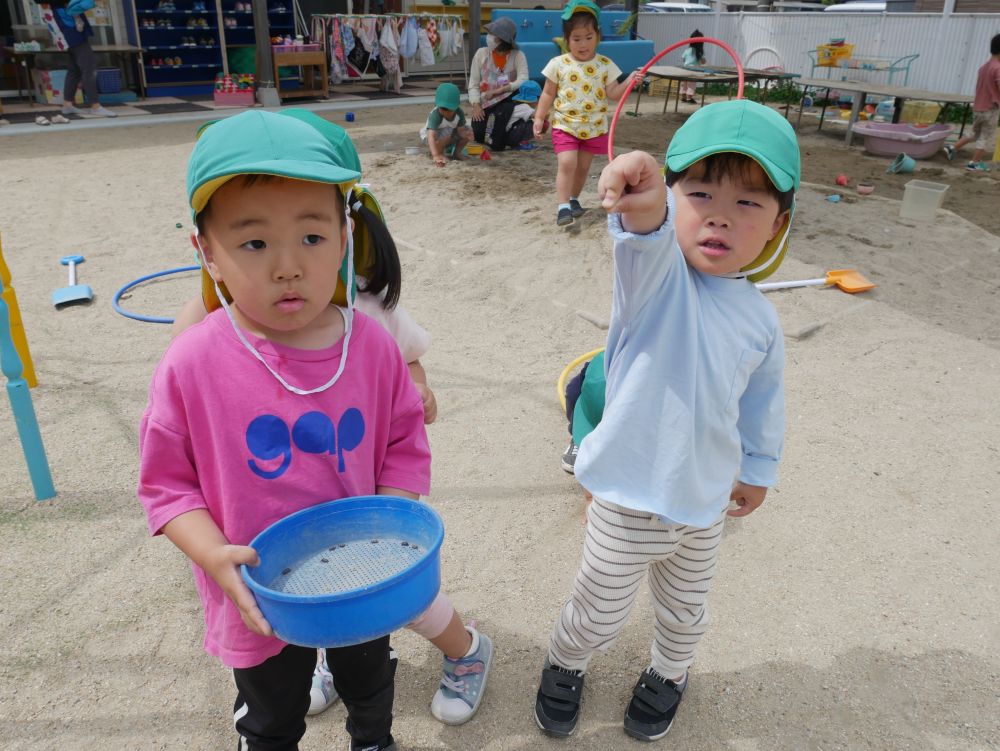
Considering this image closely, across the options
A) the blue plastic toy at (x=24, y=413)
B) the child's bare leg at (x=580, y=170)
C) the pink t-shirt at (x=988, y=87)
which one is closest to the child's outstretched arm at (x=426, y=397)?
the blue plastic toy at (x=24, y=413)

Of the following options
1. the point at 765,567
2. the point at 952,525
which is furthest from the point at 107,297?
the point at 952,525

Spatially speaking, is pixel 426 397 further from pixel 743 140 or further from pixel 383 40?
pixel 383 40

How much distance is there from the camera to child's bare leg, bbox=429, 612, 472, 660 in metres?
1.92

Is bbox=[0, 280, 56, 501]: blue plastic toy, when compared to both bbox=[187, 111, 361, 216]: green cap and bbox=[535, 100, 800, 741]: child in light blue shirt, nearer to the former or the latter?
bbox=[187, 111, 361, 216]: green cap

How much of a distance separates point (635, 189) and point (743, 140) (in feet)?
1.09

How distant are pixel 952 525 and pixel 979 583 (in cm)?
32

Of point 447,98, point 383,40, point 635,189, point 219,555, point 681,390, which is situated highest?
point 383,40

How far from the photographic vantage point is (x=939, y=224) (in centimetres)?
627

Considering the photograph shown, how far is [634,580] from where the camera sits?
171 centimetres

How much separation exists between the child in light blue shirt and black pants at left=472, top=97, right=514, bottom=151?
704 centimetres

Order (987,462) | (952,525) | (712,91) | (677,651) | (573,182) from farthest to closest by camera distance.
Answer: (712,91) → (573,182) → (987,462) → (952,525) → (677,651)

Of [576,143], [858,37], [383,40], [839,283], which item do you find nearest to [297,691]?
[839,283]

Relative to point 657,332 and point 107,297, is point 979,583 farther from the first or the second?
point 107,297

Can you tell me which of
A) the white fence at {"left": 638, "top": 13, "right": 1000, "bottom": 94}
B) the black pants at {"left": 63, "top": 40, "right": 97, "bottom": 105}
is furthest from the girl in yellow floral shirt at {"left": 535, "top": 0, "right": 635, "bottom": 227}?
the white fence at {"left": 638, "top": 13, "right": 1000, "bottom": 94}
